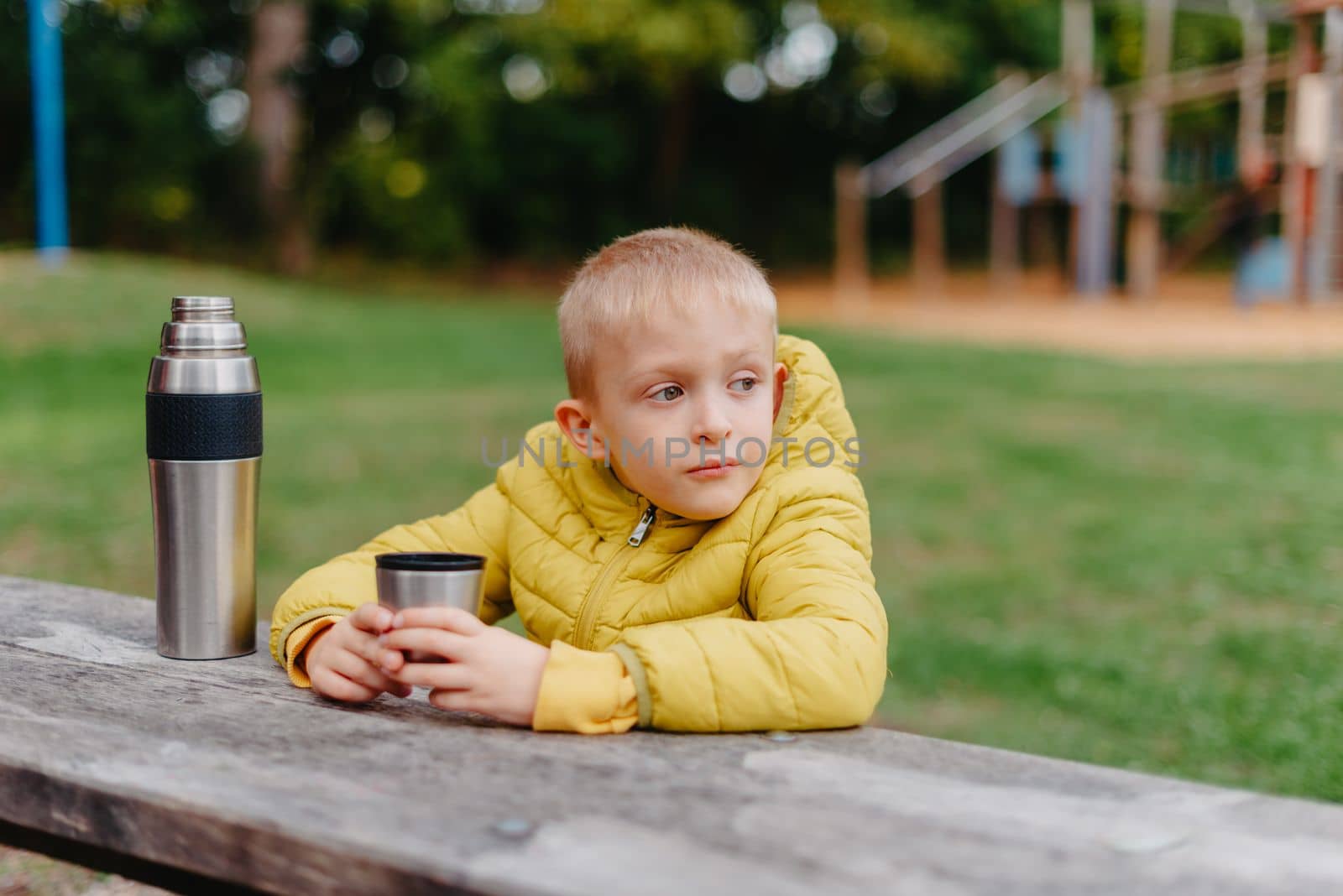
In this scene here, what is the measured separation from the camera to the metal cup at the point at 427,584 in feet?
5.17

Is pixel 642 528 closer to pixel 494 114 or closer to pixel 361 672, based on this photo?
pixel 361 672

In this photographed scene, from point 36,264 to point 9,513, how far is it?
20.7 feet

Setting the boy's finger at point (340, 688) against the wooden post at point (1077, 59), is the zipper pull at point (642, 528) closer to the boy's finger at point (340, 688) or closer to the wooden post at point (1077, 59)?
the boy's finger at point (340, 688)

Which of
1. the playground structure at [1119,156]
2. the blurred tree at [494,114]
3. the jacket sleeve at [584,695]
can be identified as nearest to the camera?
the jacket sleeve at [584,695]

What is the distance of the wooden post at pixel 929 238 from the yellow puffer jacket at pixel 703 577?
55.8ft

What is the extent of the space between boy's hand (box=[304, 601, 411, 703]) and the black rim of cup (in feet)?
0.22

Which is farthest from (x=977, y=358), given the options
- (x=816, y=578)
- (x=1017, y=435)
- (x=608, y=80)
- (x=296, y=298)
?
(x=608, y=80)

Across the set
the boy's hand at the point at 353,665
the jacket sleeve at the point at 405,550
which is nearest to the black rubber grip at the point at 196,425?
the jacket sleeve at the point at 405,550

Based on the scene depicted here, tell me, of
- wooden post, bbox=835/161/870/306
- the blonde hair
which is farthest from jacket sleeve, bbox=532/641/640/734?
wooden post, bbox=835/161/870/306

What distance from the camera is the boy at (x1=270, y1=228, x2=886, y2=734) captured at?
1581mm

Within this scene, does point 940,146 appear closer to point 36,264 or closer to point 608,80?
point 608,80

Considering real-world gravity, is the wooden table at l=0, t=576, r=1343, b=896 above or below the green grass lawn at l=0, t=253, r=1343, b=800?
above

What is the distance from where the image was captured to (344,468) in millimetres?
6656

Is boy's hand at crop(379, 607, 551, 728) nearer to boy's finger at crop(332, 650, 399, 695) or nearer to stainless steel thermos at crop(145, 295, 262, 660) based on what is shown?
boy's finger at crop(332, 650, 399, 695)
